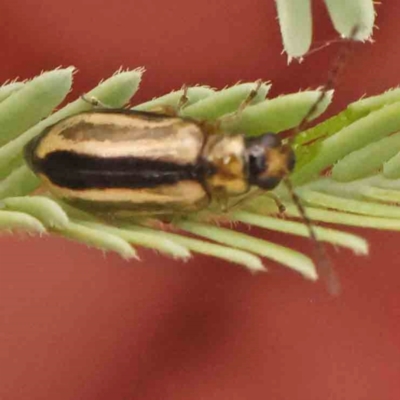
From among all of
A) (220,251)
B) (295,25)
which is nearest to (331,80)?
(295,25)

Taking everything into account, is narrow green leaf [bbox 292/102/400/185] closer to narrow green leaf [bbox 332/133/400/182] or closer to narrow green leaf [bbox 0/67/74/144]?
narrow green leaf [bbox 332/133/400/182]

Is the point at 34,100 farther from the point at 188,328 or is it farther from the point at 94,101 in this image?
the point at 188,328

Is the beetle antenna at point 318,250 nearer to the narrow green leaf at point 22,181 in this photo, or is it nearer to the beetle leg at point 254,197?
the beetle leg at point 254,197

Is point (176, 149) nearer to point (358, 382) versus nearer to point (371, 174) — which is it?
point (371, 174)

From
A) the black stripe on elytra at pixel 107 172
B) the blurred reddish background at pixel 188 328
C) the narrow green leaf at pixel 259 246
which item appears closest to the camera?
the narrow green leaf at pixel 259 246

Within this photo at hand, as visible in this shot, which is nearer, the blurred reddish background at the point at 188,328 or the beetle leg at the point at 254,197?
the beetle leg at the point at 254,197

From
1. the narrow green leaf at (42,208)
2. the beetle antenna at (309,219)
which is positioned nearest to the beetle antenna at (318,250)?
the beetle antenna at (309,219)
